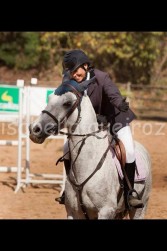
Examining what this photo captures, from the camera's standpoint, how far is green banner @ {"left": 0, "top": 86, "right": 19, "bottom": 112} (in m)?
11.0

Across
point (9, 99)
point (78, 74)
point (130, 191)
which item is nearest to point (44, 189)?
point (9, 99)

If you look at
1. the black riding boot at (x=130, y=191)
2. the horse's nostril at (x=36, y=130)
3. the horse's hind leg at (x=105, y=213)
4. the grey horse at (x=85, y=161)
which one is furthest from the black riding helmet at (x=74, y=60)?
the horse's hind leg at (x=105, y=213)

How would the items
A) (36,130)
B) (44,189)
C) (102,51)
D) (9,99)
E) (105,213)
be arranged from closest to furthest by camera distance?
(36,130), (105,213), (9,99), (44,189), (102,51)

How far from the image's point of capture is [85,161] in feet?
18.1

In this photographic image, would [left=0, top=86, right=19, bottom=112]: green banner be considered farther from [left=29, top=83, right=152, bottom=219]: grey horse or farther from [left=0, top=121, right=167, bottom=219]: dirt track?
[left=29, top=83, right=152, bottom=219]: grey horse

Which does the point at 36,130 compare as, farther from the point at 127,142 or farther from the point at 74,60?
the point at 127,142

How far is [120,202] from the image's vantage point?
6.00 meters

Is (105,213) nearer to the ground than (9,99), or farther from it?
nearer to the ground

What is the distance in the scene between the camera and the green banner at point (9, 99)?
11.0 metres

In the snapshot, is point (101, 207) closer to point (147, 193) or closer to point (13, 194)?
point (147, 193)

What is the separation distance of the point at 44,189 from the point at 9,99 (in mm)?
1883

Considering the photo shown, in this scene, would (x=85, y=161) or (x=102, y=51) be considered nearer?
(x=85, y=161)

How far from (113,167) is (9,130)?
540 inches
